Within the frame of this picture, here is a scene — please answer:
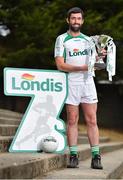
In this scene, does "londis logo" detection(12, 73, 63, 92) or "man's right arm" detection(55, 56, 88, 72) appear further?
"londis logo" detection(12, 73, 63, 92)

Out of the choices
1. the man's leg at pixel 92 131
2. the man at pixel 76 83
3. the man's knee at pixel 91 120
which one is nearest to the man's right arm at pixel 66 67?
the man at pixel 76 83

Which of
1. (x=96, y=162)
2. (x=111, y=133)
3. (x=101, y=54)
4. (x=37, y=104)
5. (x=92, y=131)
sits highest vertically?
(x=101, y=54)

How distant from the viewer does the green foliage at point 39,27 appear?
13594 millimetres

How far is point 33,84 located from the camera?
6.03 meters

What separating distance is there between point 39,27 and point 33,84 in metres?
7.69

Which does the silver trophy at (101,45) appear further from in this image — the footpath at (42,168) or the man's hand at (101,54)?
the footpath at (42,168)

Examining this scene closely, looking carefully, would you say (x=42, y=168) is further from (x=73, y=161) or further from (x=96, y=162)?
(x=96, y=162)

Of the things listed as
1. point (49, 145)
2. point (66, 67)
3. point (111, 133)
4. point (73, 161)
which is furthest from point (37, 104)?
point (111, 133)

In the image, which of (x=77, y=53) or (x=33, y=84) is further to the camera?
(x=33, y=84)

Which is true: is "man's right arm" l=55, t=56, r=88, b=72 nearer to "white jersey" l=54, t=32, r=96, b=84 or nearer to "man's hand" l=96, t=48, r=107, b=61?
"white jersey" l=54, t=32, r=96, b=84

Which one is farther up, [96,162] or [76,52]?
[76,52]

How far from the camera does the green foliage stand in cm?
1359

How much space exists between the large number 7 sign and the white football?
0.08 m

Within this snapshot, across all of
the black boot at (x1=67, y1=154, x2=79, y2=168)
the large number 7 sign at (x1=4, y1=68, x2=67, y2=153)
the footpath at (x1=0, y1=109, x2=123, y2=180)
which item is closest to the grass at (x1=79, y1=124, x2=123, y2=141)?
the footpath at (x1=0, y1=109, x2=123, y2=180)
